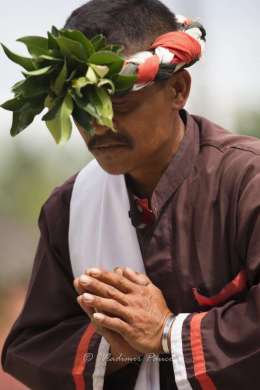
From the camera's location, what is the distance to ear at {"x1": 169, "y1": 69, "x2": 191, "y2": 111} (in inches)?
100

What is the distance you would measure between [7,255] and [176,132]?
3212 mm

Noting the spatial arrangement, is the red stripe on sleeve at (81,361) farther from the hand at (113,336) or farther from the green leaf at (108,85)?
the green leaf at (108,85)

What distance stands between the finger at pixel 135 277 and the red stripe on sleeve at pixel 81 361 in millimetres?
272

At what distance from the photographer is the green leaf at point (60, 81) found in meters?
2.26

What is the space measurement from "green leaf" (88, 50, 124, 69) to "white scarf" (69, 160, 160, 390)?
1.52 ft

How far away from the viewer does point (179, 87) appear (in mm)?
2566

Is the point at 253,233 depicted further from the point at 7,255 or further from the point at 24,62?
the point at 7,255

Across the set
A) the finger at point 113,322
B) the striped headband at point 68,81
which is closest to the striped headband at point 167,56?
the striped headband at point 68,81

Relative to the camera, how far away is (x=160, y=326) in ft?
7.64

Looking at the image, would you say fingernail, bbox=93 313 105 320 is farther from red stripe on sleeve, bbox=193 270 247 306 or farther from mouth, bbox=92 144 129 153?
mouth, bbox=92 144 129 153

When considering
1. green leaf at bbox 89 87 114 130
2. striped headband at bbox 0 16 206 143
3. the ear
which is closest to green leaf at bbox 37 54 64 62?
striped headband at bbox 0 16 206 143

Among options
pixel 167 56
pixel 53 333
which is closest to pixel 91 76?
pixel 167 56

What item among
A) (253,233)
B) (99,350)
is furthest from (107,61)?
(99,350)

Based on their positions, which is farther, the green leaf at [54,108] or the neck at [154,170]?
the neck at [154,170]
